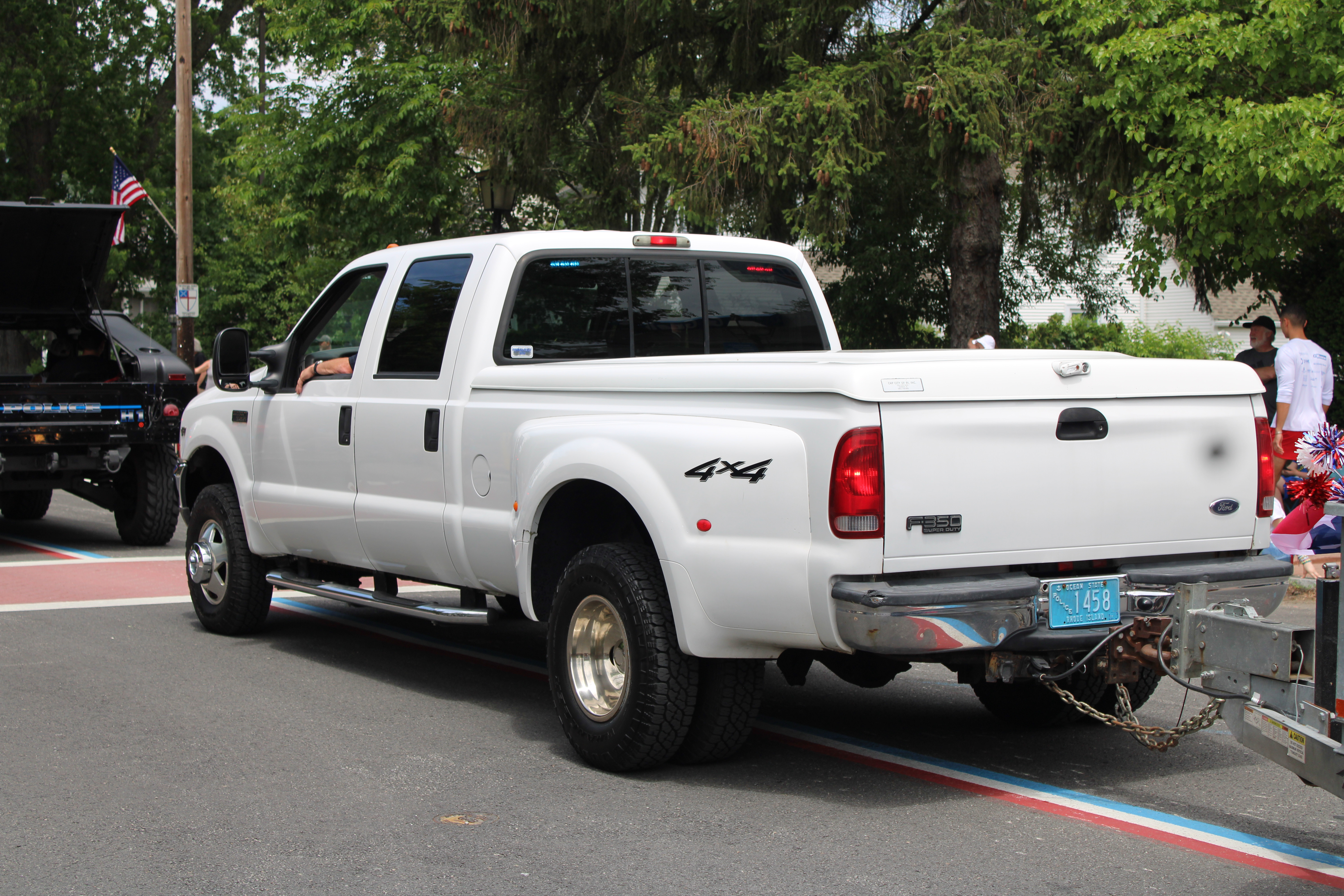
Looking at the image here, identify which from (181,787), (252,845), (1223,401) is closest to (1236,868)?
(1223,401)

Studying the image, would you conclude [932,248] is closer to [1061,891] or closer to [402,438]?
[402,438]

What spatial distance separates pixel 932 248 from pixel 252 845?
16.2 meters

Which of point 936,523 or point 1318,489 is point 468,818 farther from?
point 1318,489

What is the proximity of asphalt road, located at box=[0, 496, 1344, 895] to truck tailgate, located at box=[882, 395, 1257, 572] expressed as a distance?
37.2 inches

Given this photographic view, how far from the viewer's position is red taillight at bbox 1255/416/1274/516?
5.35 meters

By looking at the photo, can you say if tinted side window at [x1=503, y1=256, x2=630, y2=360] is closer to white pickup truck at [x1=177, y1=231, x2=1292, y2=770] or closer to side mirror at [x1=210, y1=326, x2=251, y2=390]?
white pickup truck at [x1=177, y1=231, x2=1292, y2=770]

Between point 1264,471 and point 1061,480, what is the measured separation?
990 millimetres

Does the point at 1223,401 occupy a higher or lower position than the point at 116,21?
lower

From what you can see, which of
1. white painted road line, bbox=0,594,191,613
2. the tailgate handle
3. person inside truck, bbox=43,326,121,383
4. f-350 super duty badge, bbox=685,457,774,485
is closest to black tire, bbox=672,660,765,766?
f-350 super duty badge, bbox=685,457,774,485

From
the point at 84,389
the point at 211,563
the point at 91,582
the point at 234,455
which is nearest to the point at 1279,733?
the point at 234,455

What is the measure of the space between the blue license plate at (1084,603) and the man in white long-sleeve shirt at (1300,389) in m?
7.20

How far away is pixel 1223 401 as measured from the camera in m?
5.27

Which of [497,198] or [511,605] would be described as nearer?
[511,605]

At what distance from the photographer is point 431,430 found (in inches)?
261
